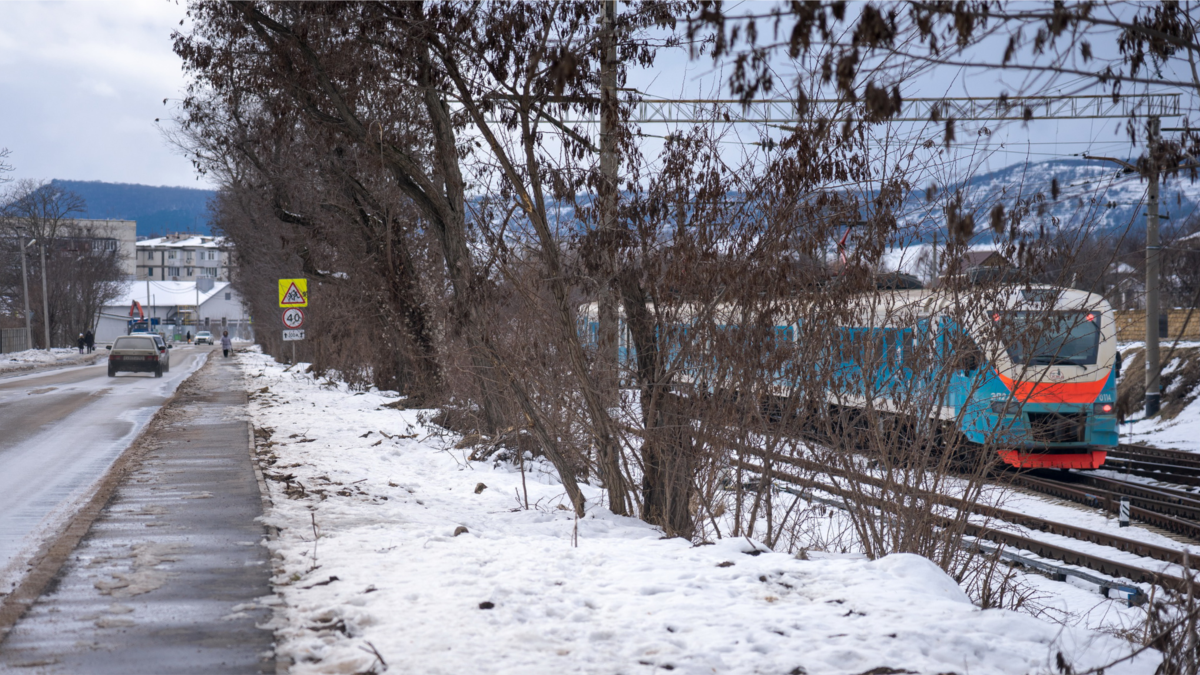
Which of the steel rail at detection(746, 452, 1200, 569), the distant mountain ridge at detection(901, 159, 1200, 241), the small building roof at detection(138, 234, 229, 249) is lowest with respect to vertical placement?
the steel rail at detection(746, 452, 1200, 569)

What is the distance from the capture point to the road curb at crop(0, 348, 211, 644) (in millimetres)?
5547

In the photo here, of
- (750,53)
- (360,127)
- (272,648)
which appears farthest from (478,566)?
(360,127)

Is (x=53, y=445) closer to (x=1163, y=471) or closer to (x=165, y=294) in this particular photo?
(x=1163, y=471)

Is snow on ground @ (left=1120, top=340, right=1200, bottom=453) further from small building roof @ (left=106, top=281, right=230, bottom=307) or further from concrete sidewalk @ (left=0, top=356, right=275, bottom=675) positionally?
small building roof @ (left=106, top=281, right=230, bottom=307)

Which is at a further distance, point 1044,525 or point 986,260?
point 1044,525

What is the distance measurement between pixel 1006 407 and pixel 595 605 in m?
→ 4.00

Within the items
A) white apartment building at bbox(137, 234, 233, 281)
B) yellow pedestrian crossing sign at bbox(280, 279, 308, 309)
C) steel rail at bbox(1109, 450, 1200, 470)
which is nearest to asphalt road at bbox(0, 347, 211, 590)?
yellow pedestrian crossing sign at bbox(280, 279, 308, 309)

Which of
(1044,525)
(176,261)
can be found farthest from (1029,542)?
(176,261)

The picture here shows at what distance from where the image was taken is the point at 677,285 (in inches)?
300

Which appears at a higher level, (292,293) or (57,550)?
(292,293)

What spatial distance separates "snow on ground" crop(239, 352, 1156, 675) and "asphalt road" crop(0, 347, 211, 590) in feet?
6.37

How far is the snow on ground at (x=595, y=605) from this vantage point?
15.3 ft

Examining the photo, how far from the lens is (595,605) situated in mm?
5621

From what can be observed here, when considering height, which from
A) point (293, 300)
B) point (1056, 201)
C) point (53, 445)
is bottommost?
point (53, 445)
